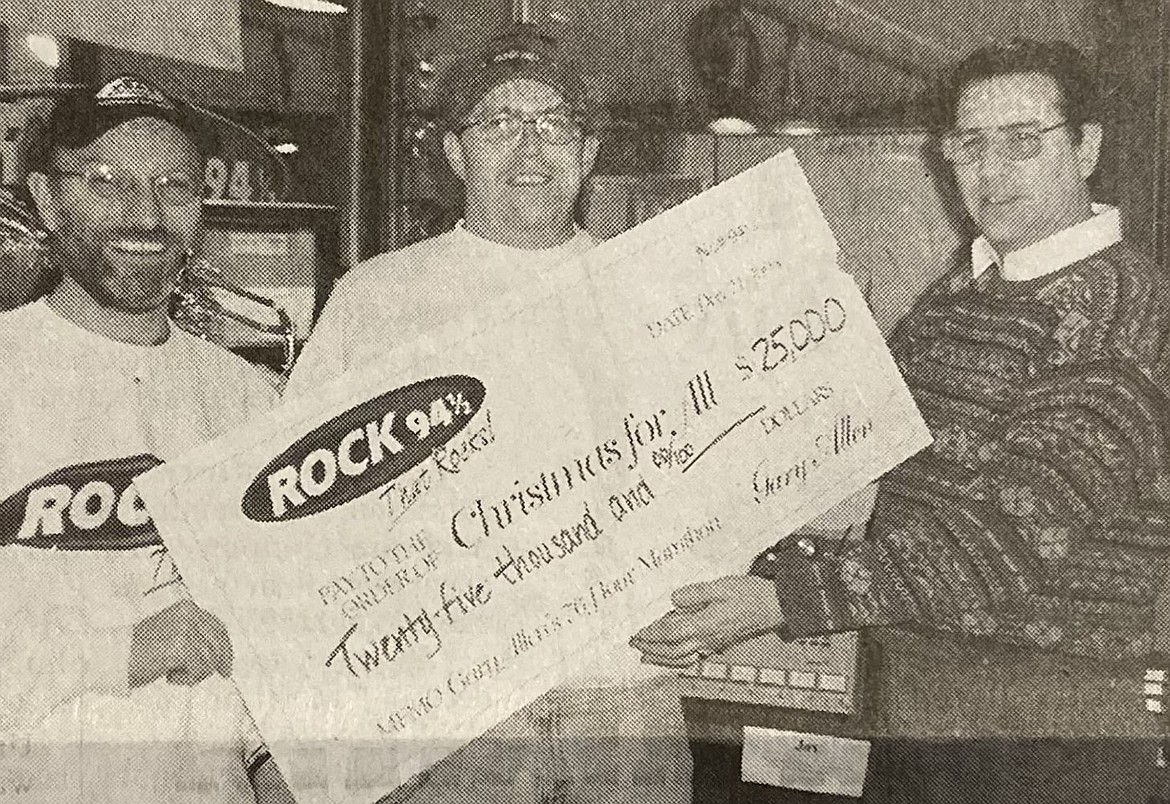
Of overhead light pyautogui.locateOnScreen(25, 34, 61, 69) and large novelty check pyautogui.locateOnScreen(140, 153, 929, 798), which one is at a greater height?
overhead light pyautogui.locateOnScreen(25, 34, 61, 69)

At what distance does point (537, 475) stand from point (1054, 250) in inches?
17.0

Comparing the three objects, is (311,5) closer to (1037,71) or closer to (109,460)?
(109,460)

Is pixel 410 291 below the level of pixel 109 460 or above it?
above

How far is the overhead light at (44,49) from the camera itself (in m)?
0.87

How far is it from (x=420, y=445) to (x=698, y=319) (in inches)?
9.1

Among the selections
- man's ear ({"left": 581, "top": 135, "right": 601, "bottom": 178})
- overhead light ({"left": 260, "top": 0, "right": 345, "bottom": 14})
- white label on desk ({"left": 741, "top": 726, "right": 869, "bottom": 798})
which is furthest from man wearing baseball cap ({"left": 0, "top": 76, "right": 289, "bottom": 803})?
white label on desk ({"left": 741, "top": 726, "right": 869, "bottom": 798})

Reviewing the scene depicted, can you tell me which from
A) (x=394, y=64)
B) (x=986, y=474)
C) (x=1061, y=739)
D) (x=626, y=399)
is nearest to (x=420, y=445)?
(x=626, y=399)

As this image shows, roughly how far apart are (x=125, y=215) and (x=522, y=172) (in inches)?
11.4

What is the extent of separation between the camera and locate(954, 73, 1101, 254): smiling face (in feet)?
3.02

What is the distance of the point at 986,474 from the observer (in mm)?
925

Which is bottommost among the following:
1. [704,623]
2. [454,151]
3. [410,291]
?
[704,623]

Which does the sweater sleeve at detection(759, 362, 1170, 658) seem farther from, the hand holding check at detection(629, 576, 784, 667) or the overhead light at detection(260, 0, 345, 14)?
the overhead light at detection(260, 0, 345, 14)

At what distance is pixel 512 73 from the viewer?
2.96 feet
